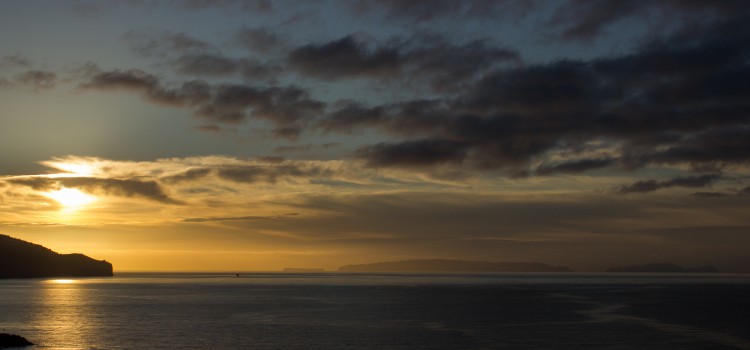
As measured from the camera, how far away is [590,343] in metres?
76.8

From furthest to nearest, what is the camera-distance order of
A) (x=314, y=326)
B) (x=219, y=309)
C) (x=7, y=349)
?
(x=219, y=309) → (x=314, y=326) → (x=7, y=349)

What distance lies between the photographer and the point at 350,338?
273 ft

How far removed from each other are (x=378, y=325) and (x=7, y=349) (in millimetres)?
47816

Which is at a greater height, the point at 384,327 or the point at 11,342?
the point at 11,342

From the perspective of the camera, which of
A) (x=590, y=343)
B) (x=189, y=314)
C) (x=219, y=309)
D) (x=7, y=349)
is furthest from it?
(x=219, y=309)

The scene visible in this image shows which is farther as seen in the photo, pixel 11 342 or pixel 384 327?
pixel 384 327

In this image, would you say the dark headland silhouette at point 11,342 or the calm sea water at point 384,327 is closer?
the dark headland silhouette at point 11,342

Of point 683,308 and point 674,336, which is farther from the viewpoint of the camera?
point 683,308

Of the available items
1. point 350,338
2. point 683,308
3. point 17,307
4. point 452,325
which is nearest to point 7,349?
point 350,338

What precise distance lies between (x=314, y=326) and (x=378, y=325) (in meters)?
8.91

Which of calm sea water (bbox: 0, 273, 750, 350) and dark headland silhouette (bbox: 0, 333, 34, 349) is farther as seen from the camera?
calm sea water (bbox: 0, 273, 750, 350)

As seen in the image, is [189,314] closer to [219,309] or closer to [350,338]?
[219,309]

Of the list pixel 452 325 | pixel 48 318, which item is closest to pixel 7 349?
pixel 48 318

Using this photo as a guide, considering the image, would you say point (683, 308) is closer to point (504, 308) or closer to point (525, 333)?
point (504, 308)
